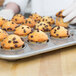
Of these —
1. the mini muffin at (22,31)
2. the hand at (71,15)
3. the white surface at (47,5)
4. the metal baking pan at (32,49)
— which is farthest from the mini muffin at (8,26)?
the white surface at (47,5)

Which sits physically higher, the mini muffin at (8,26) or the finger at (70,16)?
the finger at (70,16)

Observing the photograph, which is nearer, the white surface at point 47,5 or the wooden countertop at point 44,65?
the wooden countertop at point 44,65

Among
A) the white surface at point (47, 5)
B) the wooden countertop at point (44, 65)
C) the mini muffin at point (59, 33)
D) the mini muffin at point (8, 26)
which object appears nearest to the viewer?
the wooden countertop at point (44, 65)

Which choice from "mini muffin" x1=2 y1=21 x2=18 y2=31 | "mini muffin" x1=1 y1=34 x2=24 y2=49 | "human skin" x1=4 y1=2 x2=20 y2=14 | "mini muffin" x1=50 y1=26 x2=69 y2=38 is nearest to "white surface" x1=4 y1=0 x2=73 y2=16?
"human skin" x1=4 y1=2 x2=20 y2=14

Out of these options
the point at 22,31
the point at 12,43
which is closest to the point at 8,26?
the point at 22,31

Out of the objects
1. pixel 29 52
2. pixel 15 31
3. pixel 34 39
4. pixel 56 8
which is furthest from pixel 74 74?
pixel 56 8

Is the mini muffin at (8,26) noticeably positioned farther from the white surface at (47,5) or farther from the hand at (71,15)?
the white surface at (47,5)

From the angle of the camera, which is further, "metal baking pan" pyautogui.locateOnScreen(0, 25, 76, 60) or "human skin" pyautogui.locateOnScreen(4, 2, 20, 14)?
"human skin" pyautogui.locateOnScreen(4, 2, 20, 14)

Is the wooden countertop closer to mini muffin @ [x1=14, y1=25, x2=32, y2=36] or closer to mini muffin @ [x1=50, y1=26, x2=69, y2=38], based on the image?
mini muffin @ [x1=50, y1=26, x2=69, y2=38]
